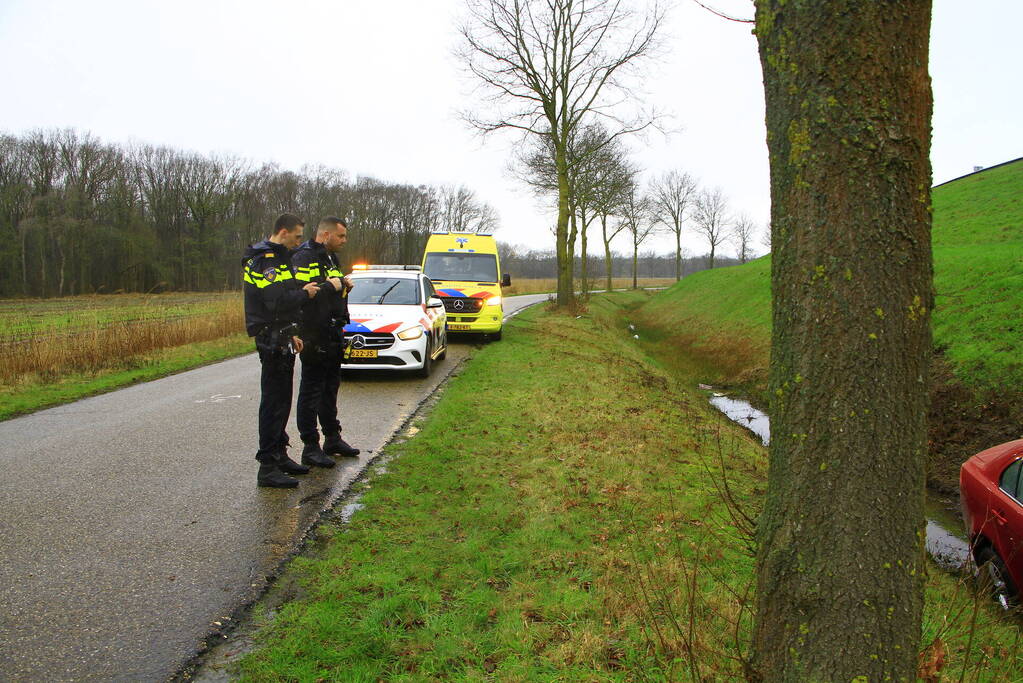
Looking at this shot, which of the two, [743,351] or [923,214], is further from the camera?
[743,351]

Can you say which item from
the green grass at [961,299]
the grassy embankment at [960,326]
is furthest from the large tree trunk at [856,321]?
the green grass at [961,299]

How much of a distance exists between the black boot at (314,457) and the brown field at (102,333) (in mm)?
7125

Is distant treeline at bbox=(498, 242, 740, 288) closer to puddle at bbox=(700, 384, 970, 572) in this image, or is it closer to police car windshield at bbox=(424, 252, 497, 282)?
police car windshield at bbox=(424, 252, 497, 282)

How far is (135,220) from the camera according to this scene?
4759 cm

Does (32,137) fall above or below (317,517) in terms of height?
above

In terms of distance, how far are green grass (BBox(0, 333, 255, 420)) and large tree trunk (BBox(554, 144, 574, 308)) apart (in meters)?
12.4

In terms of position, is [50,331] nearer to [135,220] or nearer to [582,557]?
[582,557]

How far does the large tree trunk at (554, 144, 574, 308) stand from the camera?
23.6 meters

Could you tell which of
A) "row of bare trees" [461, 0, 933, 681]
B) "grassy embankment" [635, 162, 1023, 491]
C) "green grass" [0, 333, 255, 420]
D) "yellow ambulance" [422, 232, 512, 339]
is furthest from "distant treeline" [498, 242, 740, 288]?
"row of bare trees" [461, 0, 933, 681]

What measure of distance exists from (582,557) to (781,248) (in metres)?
2.67

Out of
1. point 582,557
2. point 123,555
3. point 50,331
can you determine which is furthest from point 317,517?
point 50,331

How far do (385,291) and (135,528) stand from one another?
7235mm

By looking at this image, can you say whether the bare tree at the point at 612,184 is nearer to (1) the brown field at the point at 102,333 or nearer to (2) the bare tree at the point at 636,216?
(2) the bare tree at the point at 636,216

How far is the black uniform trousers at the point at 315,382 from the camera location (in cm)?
571
